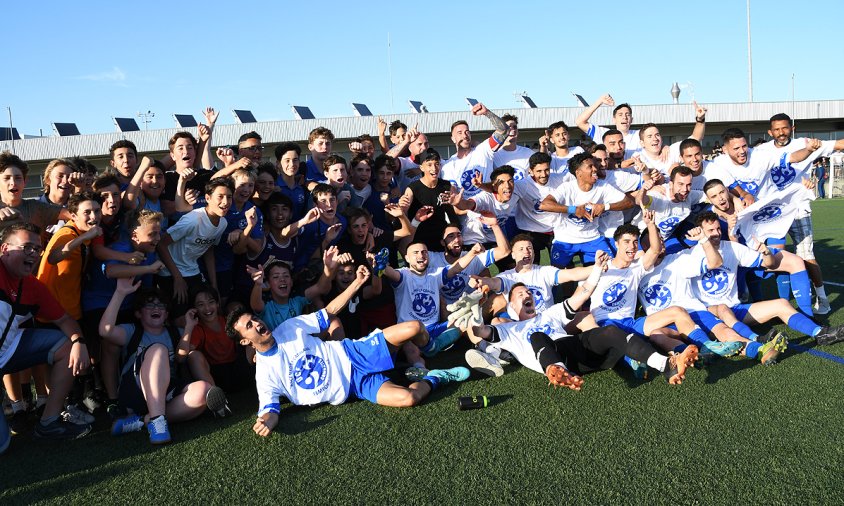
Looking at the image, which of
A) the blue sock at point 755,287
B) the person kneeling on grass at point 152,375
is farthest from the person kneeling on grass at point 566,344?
the blue sock at point 755,287

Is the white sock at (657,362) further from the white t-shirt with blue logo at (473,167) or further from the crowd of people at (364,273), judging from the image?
the white t-shirt with blue logo at (473,167)

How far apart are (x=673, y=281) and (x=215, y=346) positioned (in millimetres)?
4142

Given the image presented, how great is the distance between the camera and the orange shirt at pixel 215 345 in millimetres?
4965

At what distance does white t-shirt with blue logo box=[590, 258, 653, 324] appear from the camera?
580 cm

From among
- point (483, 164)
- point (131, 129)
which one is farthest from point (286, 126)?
point (483, 164)

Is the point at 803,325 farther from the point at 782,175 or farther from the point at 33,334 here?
the point at 33,334

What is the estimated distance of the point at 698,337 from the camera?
209 inches

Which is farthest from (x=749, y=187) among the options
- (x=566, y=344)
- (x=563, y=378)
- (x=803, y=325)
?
(x=563, y=378)

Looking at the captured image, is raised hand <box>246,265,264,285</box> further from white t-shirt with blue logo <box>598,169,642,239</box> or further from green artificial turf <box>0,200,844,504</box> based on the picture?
white t-shirt with blue logo <box>598,169,642,239</box>

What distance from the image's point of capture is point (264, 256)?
570 centimetres

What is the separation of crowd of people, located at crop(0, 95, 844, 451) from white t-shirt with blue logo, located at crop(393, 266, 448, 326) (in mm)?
19

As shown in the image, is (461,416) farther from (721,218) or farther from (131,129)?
(131,129)

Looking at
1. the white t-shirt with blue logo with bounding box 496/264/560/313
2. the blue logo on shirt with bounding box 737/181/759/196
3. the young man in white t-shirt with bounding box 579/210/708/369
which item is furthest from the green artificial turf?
the blue logo on shirt with bounding box 737/181/759/196

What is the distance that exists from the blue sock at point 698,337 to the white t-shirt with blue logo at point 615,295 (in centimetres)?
61
